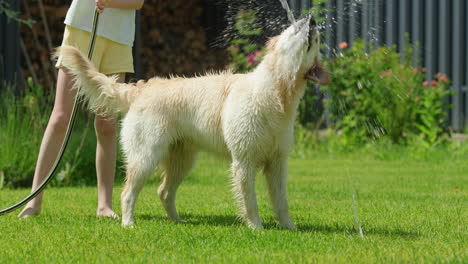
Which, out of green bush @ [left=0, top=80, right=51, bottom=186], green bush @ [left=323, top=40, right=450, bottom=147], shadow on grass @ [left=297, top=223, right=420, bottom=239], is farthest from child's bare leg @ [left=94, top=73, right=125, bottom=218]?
green bush @ [left=323, top=40, right=450, bottom=147]

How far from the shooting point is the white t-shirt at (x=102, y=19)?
4.70 metres

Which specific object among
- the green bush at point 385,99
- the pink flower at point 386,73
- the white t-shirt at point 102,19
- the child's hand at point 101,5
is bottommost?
the green bush at point 385,99

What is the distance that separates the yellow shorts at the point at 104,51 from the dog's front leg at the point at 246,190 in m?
1.21

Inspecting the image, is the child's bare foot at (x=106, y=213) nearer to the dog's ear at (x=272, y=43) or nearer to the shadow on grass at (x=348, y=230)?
the shadow on grass at (x=348, y=230)

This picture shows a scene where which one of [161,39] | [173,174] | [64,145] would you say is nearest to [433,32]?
[161,39]

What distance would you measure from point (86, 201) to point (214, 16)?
19.8 feet

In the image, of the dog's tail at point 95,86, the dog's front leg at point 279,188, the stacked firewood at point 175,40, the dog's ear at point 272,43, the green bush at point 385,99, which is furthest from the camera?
the stacked firewood at point 175,40

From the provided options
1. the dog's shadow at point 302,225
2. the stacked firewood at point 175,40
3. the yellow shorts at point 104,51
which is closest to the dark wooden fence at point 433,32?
the stacked firewood at point 175,40

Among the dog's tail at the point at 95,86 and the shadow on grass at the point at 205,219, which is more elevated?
the dog's tail at the point at 95,86

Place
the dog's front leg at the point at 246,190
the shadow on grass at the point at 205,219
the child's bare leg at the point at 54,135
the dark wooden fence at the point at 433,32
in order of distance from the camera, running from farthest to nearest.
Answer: the dark wooden fence at the point at 433,32, the child's bare leg at the point at 54,135, the shadow on grass at the point at 205,219, the dog's front leg at the point at 246,190

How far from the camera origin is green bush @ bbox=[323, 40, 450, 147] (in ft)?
29.1

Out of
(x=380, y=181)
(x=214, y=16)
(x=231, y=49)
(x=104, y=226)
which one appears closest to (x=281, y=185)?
(x=104, y=226)

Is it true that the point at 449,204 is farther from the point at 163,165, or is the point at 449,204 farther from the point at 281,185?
the point at 163,165

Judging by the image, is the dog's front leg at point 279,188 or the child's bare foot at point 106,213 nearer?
the dog's front leg at point 279,188
